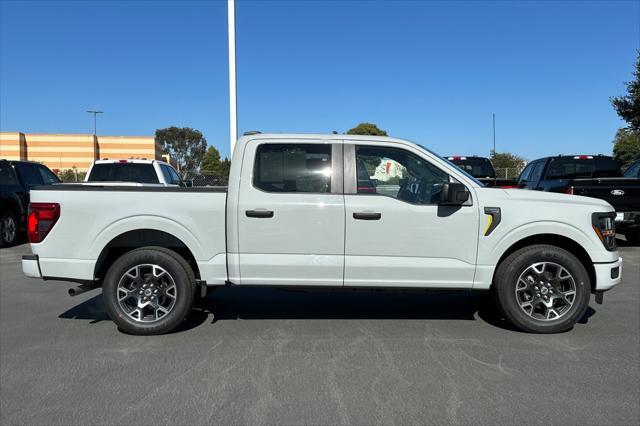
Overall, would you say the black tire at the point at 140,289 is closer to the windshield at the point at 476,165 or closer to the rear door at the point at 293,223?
the rear door at the point at 293,223

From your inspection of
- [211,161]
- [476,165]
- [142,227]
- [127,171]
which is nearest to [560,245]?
[142,227]

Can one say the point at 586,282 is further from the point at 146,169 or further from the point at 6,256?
the point at 6,256

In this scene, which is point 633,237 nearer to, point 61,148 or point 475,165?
point 475,165

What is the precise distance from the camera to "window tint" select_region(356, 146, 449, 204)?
4.75m

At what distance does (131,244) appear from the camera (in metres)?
4.80

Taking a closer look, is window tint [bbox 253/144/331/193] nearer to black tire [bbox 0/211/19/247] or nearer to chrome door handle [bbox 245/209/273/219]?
→ chrome door handle [bbox 245/209/273/219]

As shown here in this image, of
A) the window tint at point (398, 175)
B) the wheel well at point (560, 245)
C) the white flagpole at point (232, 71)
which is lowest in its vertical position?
the wheel well at point (560, 245)

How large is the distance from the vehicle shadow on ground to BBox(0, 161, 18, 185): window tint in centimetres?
664

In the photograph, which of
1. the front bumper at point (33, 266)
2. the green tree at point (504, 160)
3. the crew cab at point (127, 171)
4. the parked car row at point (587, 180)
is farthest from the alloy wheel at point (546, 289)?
the green tree at point (504, 160)

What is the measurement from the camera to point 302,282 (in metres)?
4.72

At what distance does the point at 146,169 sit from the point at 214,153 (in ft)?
209

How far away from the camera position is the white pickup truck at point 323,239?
183 inches

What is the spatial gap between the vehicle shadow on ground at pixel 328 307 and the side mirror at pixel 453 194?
1120 millimetres

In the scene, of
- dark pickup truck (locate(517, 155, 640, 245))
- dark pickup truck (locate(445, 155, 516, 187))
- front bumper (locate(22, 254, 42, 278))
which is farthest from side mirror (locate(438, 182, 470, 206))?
dark pickup truck (locate(445, 155, 516, 187))
